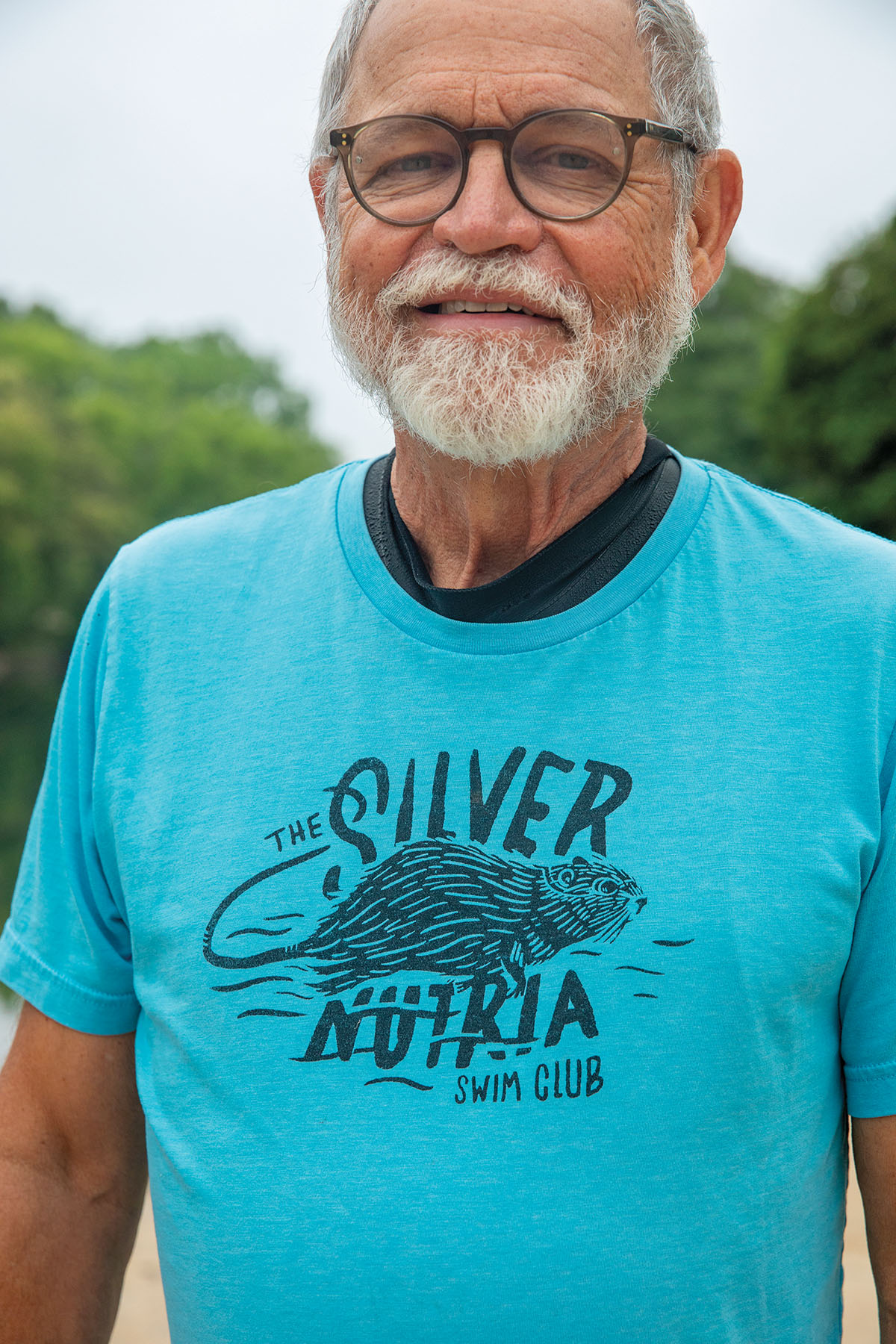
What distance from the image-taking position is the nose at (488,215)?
69.4 inches

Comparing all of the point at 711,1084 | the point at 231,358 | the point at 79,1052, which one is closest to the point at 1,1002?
the point at 79,1052

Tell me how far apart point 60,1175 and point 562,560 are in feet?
4.16

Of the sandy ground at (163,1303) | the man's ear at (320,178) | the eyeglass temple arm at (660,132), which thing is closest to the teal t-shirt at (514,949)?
the eyeglass temple arm at (660,132)

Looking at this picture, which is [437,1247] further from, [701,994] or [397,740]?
[397,740]

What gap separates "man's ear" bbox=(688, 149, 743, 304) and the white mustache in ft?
1.10

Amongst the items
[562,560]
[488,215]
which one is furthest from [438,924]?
[488,215]

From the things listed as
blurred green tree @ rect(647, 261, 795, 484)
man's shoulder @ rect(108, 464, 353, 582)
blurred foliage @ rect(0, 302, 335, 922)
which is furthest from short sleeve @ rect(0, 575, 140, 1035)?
blurred green tree @ rect(647, 261, 795, 484)

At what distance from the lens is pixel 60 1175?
74.0 inches

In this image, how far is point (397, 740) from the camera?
1754 mm

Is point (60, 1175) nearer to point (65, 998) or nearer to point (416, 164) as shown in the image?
point (65, 998)

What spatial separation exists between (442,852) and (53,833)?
2.19 feet

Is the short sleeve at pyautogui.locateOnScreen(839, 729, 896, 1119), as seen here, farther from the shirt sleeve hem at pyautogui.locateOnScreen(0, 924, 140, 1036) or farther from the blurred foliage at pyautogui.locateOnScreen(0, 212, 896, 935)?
the blurred foliage at pyautogui.locateOnScreen(0, 212, 896, 935)

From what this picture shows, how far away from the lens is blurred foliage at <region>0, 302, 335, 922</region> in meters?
29.6

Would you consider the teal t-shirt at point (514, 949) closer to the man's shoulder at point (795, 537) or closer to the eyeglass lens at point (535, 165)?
the man's shoulder at point (795, 537)
